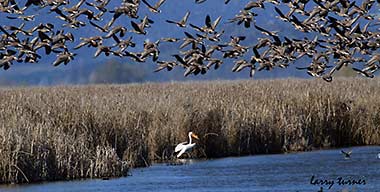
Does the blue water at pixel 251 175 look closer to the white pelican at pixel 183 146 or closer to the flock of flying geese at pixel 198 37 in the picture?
the white pelican at pixel 183 146

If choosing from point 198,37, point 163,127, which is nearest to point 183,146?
point 163,127

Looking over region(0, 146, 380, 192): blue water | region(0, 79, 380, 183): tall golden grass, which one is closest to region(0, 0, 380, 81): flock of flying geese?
region(0, 146, 380, 192): blue water

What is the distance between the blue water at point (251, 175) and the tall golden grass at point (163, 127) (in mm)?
415

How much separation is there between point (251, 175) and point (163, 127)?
3.12 m

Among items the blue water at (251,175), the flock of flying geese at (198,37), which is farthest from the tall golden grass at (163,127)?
the flock of flying geese at (198,37)

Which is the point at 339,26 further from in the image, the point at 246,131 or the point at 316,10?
the point at 246,131

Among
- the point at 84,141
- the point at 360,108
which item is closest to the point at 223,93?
the point at 360,108

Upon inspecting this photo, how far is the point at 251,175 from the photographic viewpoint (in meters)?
19.6

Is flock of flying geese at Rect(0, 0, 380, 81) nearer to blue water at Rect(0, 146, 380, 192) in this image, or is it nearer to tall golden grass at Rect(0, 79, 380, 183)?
blue water at Rect(0, 146, 380, 192)

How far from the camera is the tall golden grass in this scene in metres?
18.3

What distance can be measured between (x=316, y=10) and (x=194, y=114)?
12336 mm

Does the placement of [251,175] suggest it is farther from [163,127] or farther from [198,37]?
[198,37]

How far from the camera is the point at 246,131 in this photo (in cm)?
2286

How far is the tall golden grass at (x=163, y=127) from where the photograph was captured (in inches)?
721
